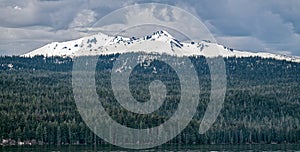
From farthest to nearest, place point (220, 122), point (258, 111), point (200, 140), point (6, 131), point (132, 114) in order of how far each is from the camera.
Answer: point (258, 111)
point (220, 122)
point (132, 114)
point (200, 140)
point (6, 131)

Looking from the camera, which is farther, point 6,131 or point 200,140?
point 200,140

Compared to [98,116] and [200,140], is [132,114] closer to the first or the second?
[98,116]

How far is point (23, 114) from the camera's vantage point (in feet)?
496

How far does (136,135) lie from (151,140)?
13.3ft

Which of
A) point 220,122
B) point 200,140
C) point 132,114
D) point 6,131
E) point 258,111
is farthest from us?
point 258,111

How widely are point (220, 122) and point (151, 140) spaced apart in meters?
36.4

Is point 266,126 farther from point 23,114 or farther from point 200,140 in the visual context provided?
point 23,114

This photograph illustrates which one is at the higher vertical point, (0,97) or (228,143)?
(0,97)

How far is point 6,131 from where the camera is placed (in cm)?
13762

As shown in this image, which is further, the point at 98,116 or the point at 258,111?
the point at 258,111

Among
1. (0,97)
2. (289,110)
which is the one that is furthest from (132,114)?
(289,110)

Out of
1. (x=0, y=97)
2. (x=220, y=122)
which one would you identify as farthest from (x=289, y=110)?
(x=0, y=97)

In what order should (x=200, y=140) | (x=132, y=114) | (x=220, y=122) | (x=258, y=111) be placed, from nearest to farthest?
(x=200, y=140) < (x=132, y=114) < (x=220, y=122) < (x=258, y=111)

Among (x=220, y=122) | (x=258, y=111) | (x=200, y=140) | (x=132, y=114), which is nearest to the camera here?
(x=200, y=140)
